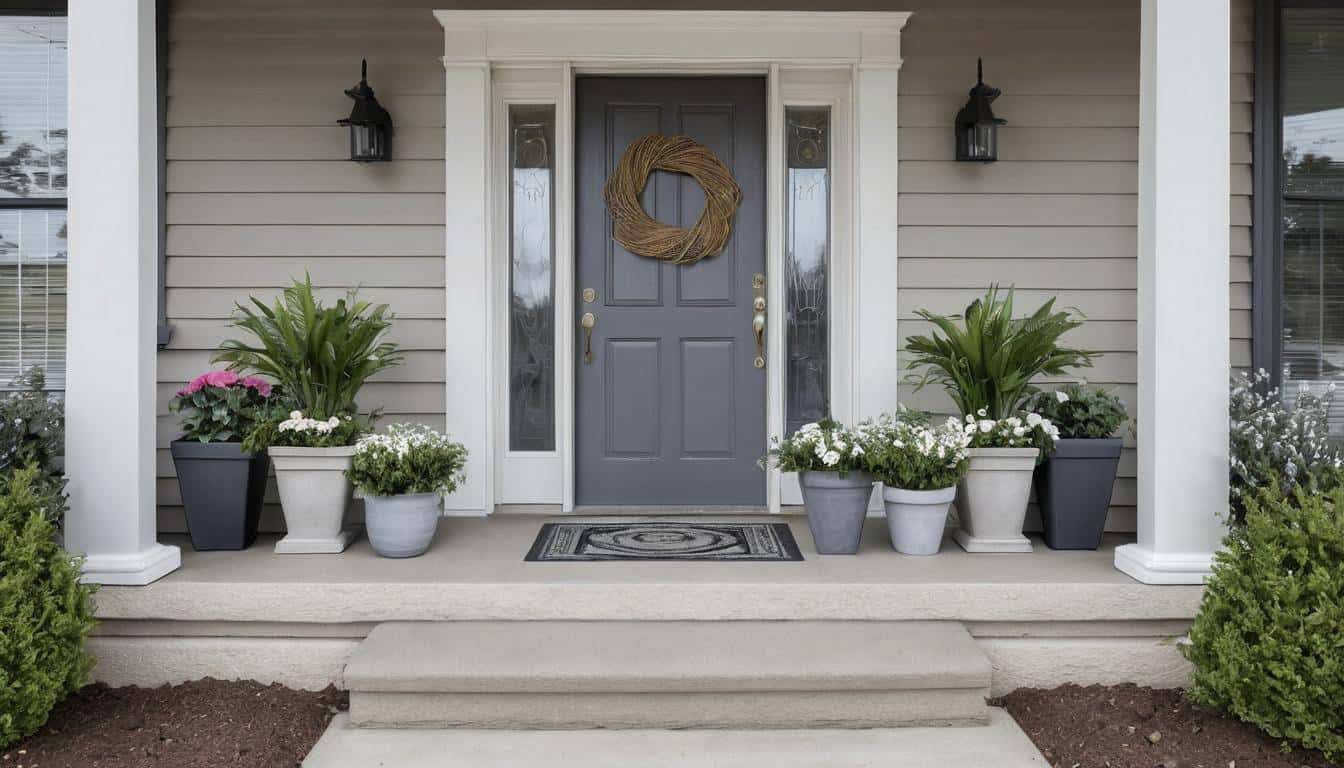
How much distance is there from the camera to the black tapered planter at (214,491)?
10.6ft

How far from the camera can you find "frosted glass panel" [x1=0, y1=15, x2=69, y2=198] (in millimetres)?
3656

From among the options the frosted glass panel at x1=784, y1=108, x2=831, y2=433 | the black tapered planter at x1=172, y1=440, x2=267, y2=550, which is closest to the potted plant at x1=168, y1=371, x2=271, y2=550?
the black tapered planter at x1=172, y1=440, x2=267, y2=550

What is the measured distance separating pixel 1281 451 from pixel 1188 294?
0.58 meters

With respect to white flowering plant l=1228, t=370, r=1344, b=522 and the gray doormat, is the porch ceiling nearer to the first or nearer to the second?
the gray doormat

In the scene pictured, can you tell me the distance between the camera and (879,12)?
372 centimetres

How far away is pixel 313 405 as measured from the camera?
333 centimetres

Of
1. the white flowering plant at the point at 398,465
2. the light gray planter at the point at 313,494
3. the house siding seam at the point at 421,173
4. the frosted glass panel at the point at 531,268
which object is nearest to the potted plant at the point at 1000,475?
the house siding seam at the point at 421,173

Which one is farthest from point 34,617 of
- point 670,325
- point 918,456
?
point 918,456

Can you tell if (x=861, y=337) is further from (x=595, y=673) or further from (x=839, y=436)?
(x=595, y=673)

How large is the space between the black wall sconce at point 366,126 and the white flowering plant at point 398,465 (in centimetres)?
116

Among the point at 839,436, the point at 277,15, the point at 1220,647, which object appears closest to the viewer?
the point at 1220,647

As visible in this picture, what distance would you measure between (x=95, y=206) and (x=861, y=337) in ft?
8.64

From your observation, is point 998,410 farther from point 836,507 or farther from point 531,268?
point 531,268

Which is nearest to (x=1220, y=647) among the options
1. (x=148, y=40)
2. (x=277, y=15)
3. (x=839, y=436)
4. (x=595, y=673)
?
(x=839, y=436)
